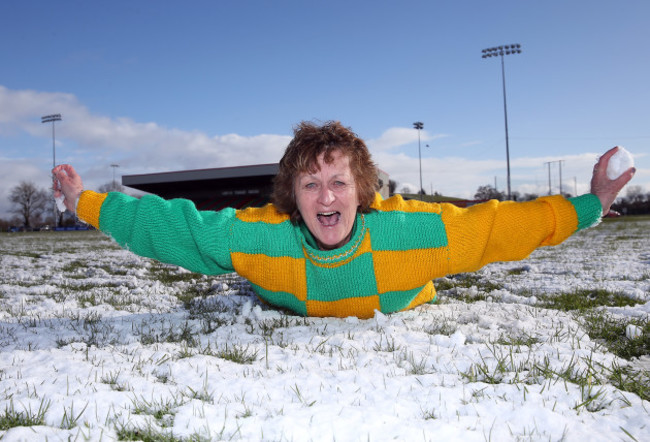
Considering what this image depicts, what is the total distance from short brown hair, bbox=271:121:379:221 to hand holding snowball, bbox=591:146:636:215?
68.0 inches

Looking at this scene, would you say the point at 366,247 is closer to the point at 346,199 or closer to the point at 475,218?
the point at 346,199

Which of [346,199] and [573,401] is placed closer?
[573,401]

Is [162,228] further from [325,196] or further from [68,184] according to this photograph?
[325,196]

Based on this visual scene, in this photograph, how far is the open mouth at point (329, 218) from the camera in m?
3.43

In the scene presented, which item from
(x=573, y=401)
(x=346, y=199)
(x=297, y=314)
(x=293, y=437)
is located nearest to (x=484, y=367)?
(x=573, y=401)

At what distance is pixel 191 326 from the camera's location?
11.4 ft

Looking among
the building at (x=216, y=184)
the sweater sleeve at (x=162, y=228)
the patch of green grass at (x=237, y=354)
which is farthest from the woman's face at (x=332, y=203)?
the building at (x=216, y=184)

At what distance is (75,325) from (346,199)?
8.10 ft

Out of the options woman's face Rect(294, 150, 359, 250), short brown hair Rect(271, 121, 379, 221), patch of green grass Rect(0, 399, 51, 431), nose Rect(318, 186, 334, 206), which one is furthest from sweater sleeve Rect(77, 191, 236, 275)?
patch of green grass Rect(0, 399, 51, 431)

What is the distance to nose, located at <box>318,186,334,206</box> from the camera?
3283 mm

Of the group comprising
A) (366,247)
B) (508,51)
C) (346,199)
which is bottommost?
(366,247)

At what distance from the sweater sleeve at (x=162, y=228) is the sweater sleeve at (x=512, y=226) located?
1.87 meters

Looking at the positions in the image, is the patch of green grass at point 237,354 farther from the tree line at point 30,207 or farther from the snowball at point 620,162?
the tree line at point 30,207

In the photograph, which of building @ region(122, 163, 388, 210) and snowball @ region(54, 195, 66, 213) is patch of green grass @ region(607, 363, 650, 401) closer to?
snowball @ region(54, 195, 66, 213)
